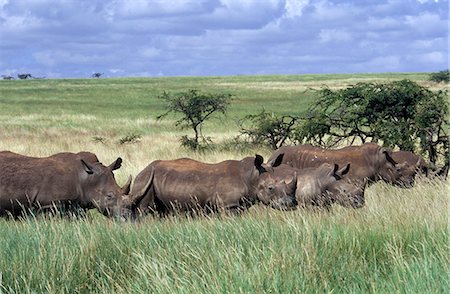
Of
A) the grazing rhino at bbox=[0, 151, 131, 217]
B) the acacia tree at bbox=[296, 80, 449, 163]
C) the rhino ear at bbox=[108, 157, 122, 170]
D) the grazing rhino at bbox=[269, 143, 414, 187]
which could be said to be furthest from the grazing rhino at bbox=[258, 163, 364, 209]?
the acacia tree at bbox=[296, 80, 449, 163]

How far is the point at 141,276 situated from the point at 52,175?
4.78 m

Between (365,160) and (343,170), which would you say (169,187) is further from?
(365,160)

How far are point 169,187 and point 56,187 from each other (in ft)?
5.49

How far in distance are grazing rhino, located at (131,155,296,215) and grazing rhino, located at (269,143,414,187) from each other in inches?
79.7

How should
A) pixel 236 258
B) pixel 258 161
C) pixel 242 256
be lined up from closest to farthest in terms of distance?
pixel 236 258 < pixel 242 256 < pixel 258 161

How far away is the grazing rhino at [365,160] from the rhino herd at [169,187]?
1.60 m

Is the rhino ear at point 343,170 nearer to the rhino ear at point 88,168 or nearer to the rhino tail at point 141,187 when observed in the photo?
the rhino tail at point 141,187

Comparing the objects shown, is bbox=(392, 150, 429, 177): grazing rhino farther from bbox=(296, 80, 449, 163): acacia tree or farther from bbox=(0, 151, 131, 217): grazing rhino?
bbox=(0, 151, 131, 217): grazing rhino

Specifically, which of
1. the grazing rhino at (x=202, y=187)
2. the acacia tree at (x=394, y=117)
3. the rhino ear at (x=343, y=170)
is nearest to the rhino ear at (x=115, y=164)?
the grazing rhino at (x=202, y=187)

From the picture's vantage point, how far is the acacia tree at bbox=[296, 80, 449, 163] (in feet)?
52.7

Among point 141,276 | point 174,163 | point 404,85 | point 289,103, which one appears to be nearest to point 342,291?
point 141,276

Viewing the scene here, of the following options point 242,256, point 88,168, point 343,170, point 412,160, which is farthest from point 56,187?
point 412,160

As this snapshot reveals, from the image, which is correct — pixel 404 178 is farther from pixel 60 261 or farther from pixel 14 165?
pixel 60 261

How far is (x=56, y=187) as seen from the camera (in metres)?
10.0
